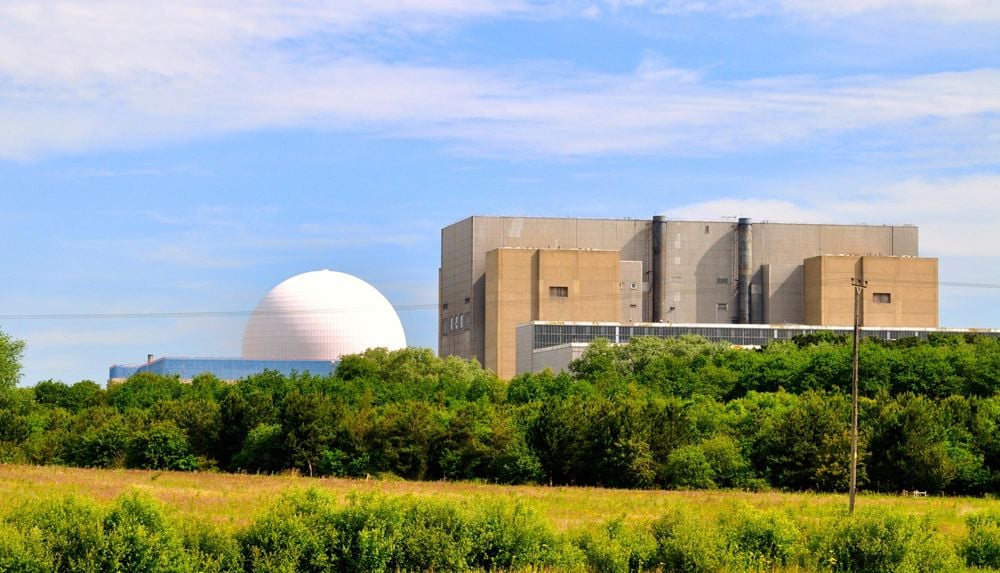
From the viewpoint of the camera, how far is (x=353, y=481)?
2640 inches

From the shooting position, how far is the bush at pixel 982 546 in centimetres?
3919

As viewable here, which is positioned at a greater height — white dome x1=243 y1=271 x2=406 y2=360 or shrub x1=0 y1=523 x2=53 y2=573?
white dome x1=243 y1=271 x2=406 y2=360

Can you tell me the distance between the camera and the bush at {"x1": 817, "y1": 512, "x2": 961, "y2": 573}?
37062 mm

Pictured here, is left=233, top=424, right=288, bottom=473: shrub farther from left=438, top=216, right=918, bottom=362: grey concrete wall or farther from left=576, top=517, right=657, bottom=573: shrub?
left=438, top=216, right=918, bottom=362: grey concrete wall

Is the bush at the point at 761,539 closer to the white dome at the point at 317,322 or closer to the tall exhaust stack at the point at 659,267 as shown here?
the white dome at the point at 317,322

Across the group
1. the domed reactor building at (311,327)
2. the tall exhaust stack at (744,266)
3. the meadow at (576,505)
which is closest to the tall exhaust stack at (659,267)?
the tall exhaust stack at (744,266)

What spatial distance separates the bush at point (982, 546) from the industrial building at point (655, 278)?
123 m

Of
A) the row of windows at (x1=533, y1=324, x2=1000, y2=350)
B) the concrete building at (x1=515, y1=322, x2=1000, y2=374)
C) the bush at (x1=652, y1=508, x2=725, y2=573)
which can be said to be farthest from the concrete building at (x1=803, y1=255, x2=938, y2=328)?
the bush at (x1=652, y1=508, x2=725, y2=573)

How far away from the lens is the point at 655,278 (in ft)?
584

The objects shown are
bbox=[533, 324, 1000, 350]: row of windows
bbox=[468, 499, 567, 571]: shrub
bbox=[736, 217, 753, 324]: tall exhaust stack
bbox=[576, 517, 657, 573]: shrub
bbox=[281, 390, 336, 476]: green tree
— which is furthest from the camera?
bbox=[736, 217, 753, 324]: tall exhaust stack

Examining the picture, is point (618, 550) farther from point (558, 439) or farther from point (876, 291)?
point (876, 291)

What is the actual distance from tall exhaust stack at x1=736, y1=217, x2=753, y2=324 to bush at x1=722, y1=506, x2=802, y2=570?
141 m

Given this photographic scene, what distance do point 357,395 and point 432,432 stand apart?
77.0 feet

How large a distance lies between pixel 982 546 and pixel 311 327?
128089 mm
